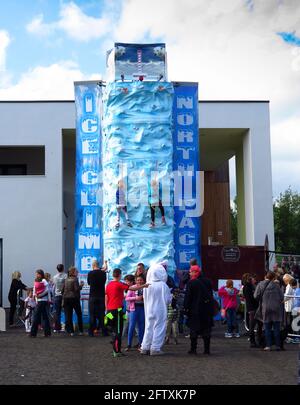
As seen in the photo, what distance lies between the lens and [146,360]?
1294 cm

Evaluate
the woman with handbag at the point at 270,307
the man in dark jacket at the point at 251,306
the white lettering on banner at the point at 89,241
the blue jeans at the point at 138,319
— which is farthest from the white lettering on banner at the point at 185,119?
the blue jeans at the point at 138,319

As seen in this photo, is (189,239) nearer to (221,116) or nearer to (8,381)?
(221,116)

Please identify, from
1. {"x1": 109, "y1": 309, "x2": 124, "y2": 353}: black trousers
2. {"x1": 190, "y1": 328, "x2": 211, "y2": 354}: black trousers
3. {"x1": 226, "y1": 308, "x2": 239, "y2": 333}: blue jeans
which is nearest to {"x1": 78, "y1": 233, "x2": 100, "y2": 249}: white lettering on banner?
{"x1": 226, "y1": 308, "x2": 239, "y2": 333}: blue jeans

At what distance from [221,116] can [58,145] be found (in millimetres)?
5939

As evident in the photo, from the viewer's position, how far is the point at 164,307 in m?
13.8

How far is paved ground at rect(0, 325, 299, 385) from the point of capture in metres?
10.8


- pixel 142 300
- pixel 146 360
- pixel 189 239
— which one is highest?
pixel 189 239

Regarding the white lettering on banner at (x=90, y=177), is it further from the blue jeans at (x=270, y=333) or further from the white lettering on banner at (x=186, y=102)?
the blue jeans at (x=270, y=333)

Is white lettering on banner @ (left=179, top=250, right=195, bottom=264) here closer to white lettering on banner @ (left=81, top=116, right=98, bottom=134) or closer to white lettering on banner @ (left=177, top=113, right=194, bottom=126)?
white lettering on banner @ (left=177, top=113, right=194, bottom=126)

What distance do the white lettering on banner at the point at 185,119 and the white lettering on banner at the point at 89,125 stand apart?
2.32 m

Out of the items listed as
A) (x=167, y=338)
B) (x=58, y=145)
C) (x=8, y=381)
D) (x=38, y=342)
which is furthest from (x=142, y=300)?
(x=58, y=145)

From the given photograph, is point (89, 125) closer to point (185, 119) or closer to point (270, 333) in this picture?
point (185, 119)

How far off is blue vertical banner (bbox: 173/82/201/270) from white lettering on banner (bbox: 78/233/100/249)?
2.15 metres

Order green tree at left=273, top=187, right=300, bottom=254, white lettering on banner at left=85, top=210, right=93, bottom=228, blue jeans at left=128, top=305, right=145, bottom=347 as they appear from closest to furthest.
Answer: blue jeans at left=128, top=305, right=145, bottom=347
white lettering on banner at left=85, top=210, right=93, bottom=228
green tree at left=273, top=187, right=300, bottom=254
